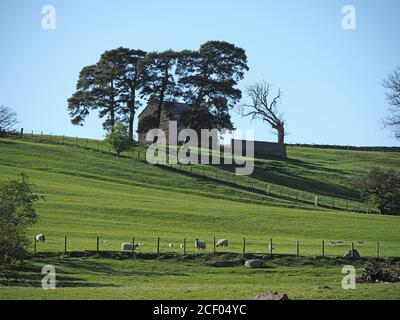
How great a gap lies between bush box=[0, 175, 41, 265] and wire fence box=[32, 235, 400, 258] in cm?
329

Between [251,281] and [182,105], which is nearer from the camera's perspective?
[251,281]

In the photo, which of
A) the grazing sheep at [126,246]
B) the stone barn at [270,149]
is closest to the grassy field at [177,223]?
the grazing sheep at [126,246]

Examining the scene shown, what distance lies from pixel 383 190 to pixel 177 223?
3081 centimetres

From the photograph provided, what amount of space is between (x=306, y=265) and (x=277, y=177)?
156 feet

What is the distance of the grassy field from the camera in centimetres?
2992

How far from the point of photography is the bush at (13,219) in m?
33.8

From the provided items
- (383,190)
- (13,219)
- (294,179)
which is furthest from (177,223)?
(294,179)

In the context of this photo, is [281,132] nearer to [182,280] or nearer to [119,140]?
[119,140]

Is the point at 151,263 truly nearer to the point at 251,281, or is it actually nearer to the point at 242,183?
the point at 251,281

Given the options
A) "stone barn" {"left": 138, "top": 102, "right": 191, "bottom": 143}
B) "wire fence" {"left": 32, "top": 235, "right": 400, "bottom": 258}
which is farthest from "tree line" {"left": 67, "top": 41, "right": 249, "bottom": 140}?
"wire fence" {"left": 32, "top": 235, "right": 400, "bottom": 258}

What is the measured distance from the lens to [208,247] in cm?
4575

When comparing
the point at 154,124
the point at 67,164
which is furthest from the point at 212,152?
the point at 67,164

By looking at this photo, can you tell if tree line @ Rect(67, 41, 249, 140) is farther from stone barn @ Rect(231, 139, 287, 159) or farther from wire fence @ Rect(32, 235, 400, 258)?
wire fence @ Rect(32, 235, 400, 258)

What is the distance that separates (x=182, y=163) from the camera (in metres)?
89.9
